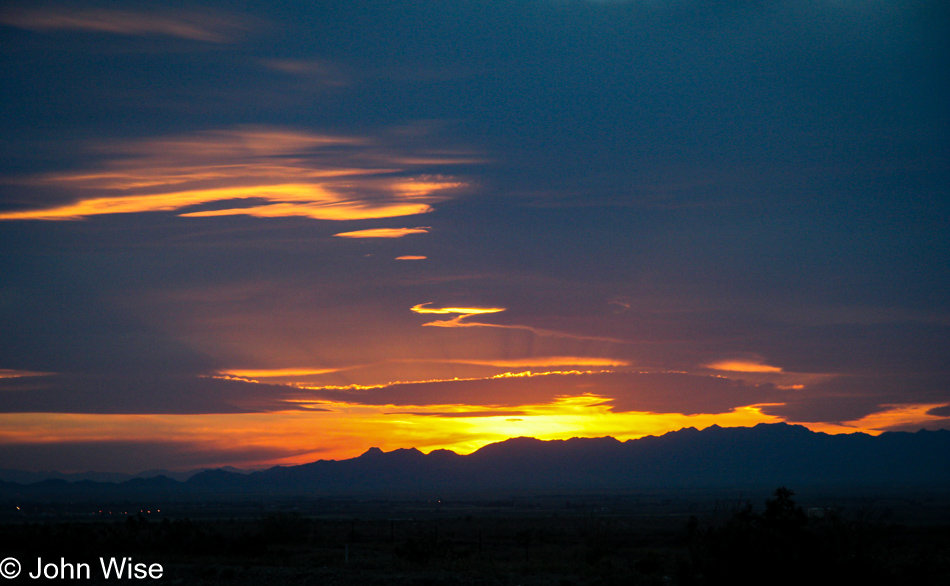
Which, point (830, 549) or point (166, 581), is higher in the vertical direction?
point (830, 549)

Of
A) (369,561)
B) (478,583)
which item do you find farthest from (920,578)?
(369,561)

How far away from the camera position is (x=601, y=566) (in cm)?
3391

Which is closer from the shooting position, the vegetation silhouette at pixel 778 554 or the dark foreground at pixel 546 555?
the vegetation silhouette at pixel 778 554

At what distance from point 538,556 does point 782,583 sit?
27770 millimetres

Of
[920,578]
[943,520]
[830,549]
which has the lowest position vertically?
[943,520]

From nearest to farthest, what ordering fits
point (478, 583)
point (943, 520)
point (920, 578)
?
point (920, 578) < point (478, 583) < point (943, 520)

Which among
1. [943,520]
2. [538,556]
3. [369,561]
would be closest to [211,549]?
[369,561]

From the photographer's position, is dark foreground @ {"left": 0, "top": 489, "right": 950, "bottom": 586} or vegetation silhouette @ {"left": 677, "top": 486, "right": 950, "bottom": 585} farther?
dark foreground @ {"left": 0, "top": 489, "right": 950, "bottom": 586}

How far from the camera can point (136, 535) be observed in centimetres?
4922

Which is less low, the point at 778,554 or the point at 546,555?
the point at 778,554

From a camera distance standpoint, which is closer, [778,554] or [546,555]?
[778,554]

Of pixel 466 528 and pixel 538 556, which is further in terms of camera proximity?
pixel 466 528

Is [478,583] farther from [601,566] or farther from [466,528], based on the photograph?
[466,528]

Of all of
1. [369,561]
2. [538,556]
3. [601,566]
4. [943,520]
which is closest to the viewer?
[601,566]
